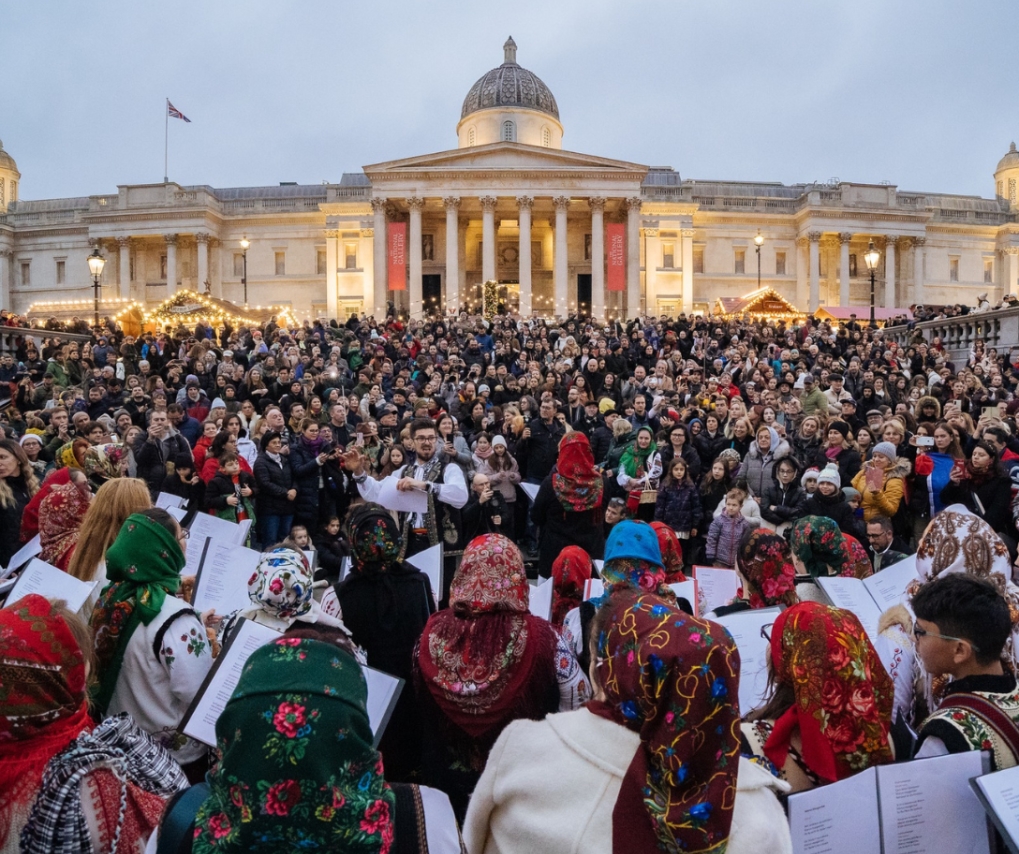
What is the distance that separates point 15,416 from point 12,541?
9.74 metres

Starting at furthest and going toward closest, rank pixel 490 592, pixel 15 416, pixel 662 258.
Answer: pixel 662 258 < pixel 15 416 < pixel 490 592

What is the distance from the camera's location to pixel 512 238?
50000 mm

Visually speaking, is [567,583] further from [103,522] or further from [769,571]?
[103,522]

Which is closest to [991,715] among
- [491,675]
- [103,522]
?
[491,675]

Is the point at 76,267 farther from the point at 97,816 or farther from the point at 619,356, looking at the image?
the point at 97,816

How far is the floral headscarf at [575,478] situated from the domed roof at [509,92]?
5210cm

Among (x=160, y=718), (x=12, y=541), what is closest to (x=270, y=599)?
(x=160, y=718)

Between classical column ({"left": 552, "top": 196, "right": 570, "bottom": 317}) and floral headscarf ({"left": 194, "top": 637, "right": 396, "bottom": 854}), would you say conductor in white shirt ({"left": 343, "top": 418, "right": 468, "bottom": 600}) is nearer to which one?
floral headscarf ({"left": 194, "top": 637, "right": 396, "bottom": 854})

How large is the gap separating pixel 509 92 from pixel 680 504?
168ft

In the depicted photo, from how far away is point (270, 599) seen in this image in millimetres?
3219

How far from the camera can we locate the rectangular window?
5225cm

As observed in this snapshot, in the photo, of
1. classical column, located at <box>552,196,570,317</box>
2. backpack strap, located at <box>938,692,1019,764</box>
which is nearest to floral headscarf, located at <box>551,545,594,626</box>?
backpack strap, located at <box>938,692,1019,764</box>

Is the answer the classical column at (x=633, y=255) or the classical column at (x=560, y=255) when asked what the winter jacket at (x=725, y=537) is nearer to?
the classical column at (x=560, y=255)

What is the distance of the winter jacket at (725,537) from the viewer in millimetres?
7652
